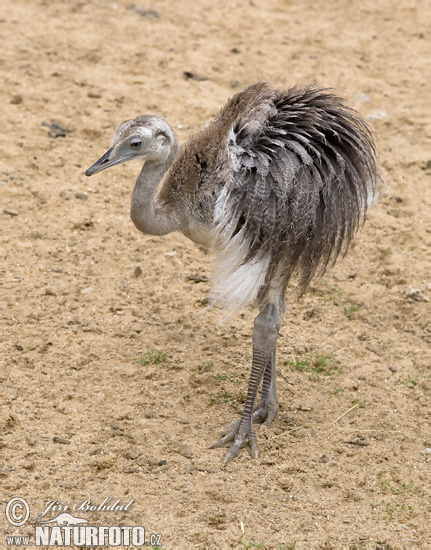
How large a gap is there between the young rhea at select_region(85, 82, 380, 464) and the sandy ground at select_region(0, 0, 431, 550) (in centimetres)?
48

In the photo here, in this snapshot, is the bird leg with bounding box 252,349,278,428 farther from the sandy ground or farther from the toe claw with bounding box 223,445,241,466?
the toe claw with bounding box 223,445,241,466

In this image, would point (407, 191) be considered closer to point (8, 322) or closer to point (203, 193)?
point (203, 193)

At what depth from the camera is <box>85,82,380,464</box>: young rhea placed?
14.1 feet

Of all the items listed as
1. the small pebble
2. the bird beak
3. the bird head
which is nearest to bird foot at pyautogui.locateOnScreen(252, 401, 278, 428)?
the small pebble

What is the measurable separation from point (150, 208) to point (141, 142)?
0.42 meters

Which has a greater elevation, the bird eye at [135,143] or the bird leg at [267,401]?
the bird eye at [135,143]

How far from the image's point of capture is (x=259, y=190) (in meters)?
4.28

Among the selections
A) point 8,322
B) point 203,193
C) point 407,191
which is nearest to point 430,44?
point 407,191

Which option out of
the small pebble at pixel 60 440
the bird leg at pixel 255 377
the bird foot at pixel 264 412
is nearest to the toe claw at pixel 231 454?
the bird leg at pixel 255 377

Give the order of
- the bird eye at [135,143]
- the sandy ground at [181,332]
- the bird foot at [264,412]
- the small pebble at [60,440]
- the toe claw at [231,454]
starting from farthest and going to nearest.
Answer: the bird foot at [264,412]
the bird eye at [135,143]
the toe claw at [231,454]
the small pebble at [60,440]
the sandy ground at [181,332]

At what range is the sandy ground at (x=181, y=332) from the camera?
4215 millimetres

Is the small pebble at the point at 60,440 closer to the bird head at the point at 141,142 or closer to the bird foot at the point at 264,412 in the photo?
the bird foot at the point at 264,412

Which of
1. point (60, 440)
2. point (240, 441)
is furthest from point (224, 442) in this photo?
point (60, 440)

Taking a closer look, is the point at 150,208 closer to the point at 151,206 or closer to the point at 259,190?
the point at 151,206
